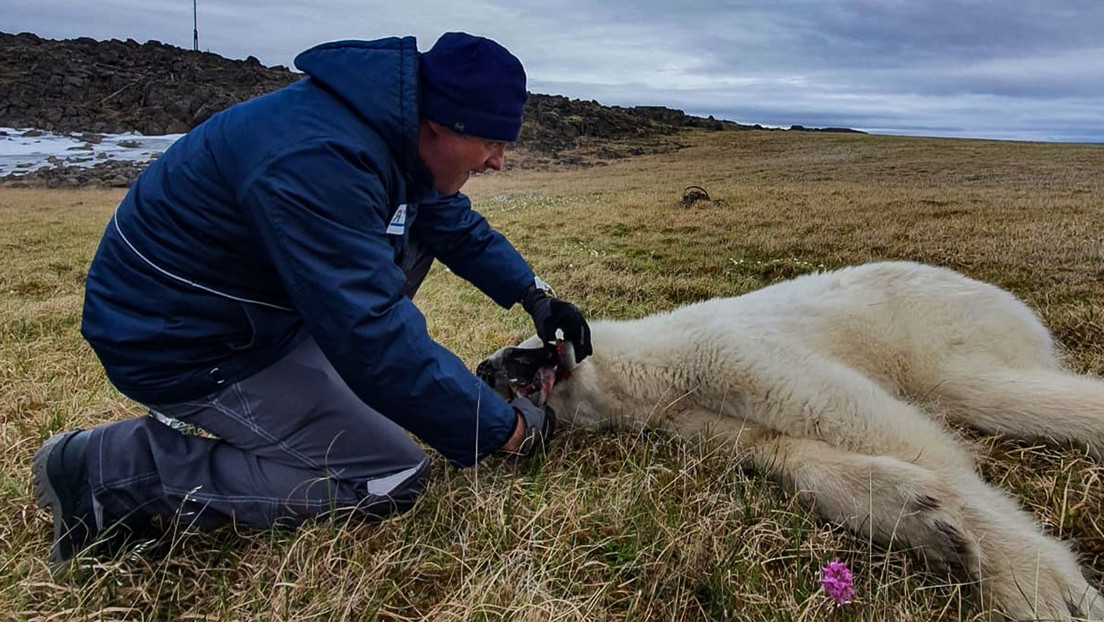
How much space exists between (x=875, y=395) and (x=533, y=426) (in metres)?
1.48

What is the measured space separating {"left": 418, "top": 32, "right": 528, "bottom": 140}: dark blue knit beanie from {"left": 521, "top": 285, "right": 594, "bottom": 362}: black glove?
117 cm

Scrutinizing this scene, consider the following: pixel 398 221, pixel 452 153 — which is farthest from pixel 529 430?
pixel 452 153

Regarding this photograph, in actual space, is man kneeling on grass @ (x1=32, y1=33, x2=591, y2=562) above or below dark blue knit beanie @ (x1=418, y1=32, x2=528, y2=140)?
below

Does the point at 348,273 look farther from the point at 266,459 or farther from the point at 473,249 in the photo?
the point at 473,249

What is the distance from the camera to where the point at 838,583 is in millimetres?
2164

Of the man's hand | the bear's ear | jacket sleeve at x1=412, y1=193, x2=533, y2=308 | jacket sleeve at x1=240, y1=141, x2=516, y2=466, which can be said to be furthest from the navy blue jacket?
jacket sleeve at x1=412, y1=193, x2=533, y2=308

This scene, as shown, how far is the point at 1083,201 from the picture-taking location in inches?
530

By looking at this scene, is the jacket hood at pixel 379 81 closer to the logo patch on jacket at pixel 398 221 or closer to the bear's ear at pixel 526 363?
the logo patch on jacket at pixel 398 221

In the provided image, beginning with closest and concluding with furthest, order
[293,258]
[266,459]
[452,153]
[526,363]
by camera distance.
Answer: [293,258], [452,153], [266,459], [526,363]

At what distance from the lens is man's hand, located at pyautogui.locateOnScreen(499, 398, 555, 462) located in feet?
9.67

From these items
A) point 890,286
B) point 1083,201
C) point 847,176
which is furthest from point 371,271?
point 847,176

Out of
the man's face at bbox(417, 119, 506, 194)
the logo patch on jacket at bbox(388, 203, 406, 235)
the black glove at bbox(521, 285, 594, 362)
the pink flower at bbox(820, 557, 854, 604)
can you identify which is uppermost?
the man's face at bbox(417, 119, 506, 194)

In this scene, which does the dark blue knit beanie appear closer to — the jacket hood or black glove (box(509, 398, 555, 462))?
the jacket hood

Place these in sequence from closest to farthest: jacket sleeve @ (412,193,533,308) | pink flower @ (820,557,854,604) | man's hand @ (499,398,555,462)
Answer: pink flower @ (820,557,854,604) → man's hand @ (499,398,555,462) → jacket sleeve @ (412,193,533,308)
